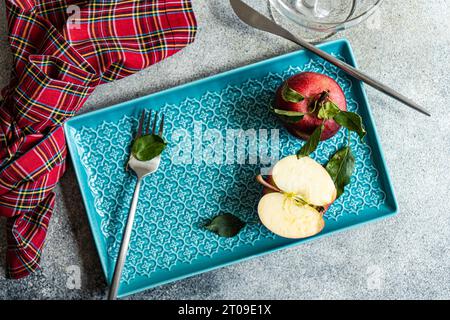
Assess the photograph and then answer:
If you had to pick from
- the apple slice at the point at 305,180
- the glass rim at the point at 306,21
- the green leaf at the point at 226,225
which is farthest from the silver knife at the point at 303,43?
the green leaf at the point at 226,225

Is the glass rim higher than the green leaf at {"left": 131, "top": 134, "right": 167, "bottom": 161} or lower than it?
higher

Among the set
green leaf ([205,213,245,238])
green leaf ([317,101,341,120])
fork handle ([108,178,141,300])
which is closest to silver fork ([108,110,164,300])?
fork handle ([108,178,141,300])

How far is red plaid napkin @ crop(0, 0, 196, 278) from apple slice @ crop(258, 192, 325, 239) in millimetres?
244

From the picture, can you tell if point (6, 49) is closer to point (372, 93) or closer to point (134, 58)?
point (134, 58)

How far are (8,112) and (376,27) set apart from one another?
52 centimetres

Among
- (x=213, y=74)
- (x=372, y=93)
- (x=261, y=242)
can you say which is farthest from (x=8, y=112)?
(x=372, y=93)

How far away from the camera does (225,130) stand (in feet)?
2.12

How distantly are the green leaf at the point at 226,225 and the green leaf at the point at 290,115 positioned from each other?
16cm

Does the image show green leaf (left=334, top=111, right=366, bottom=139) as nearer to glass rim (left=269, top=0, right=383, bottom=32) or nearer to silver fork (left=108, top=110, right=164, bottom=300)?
glass rim (left=269, top=0, right=383, bottom=32)

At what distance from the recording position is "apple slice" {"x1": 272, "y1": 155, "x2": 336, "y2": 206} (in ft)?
1.88

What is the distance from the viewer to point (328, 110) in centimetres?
54

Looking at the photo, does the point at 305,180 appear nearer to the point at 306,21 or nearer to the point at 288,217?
the point at 288,217

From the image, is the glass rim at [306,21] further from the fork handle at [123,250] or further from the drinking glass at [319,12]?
the fork handle at [123,250]

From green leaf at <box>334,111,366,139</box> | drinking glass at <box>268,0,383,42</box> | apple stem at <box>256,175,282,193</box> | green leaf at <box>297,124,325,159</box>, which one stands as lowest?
apple stem at <box>256,175,282,193</box>
